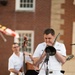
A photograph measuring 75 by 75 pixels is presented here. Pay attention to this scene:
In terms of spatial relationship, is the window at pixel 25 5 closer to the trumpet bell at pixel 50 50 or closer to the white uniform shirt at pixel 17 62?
the white uniform shirt at pixel 17 62

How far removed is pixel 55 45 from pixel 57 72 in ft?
1.32

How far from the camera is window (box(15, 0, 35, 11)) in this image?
16.1m

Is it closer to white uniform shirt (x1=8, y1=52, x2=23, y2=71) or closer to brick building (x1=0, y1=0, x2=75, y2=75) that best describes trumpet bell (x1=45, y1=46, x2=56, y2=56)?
white uniform shirt (x1=8, y1=52, x2=23, y2=71)

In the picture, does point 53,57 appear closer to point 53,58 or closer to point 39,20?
point 53,58

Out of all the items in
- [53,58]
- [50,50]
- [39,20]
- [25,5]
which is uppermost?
[25,5]

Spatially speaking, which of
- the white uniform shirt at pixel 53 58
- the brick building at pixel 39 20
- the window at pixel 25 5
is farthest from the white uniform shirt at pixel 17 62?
the window at pixel 25 5

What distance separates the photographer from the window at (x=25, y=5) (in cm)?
1608

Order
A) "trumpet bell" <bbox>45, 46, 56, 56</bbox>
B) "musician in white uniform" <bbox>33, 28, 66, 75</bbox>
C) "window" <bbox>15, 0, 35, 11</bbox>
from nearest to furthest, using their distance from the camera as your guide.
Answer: "trumpet bell" <bbox>45, 46, 56, 56</bbox>
"musician in white uniform" <bbox>33, 28, 66, 75</bbox>
"window" <bbox>15, 0, 35, 11</bbox>

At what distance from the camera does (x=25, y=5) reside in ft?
53.7

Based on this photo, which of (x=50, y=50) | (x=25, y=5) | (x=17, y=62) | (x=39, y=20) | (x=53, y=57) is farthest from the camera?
(x=25, y=5)

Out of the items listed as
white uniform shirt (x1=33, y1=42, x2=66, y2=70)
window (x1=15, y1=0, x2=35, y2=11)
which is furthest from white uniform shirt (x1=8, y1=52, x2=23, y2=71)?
window (x1=15, y1=0, x2=35, y2=11)

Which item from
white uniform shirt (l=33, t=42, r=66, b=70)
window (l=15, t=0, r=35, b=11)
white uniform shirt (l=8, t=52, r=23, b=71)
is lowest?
white uniform shirt (l=8, t=52, r=23, b=71)

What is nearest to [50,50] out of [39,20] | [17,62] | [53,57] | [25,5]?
[53,57]

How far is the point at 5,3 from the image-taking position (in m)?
15.8
